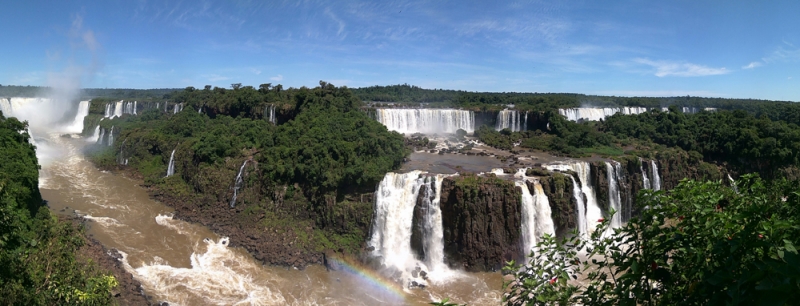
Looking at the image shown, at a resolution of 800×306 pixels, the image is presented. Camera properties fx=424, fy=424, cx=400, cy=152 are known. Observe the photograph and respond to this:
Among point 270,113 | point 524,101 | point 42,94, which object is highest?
point 42,94

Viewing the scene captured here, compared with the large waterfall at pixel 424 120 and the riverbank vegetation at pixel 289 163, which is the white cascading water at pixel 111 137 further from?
the large waterfall at pixel 424 120

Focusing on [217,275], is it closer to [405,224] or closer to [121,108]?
[405,224]

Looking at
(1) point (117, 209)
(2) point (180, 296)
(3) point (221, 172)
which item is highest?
(3) point (221, 172)

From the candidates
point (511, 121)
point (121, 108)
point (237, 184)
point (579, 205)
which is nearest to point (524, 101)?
point (511, 121)

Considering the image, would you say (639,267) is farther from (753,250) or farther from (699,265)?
(753,250)

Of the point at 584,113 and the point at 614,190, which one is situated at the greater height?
the point at 584,113

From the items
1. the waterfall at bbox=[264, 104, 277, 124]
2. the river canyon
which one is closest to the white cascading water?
the waterfall at bbox=[264, 104, 277, 124]

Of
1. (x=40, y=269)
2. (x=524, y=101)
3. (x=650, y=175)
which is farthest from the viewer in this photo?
(x=524, y=101)

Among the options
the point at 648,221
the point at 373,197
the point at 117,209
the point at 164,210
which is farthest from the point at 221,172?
the point at 648,221
